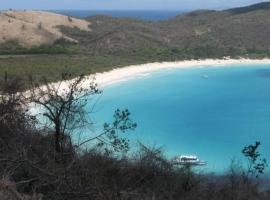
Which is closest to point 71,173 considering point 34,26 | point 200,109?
point 200,109

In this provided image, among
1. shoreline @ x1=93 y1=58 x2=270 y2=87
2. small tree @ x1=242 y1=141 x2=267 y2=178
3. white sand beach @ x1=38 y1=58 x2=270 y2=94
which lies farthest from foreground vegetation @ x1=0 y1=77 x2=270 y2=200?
shoreline @ x1=93 y1=58 x2=270 y2=87

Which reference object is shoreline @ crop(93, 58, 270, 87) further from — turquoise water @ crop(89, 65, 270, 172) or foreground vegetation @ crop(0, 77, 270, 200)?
foreground vegetation @ crop(0, 77, 270, 200)

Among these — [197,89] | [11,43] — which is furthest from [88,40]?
[197,89]

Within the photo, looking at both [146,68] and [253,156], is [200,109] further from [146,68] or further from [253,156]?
[253,156]

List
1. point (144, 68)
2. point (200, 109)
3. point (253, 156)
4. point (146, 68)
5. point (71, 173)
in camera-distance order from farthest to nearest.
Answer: point (146, 68), point (144, 68), point (200, 109), point (253, 156), point (71, 173)

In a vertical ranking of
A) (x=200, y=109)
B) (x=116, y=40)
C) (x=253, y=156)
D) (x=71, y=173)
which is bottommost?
(x=71, y=173)

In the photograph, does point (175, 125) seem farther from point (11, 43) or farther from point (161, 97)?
point (11, 43)

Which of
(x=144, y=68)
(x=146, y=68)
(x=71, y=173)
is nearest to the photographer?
(x=71, y=173)
